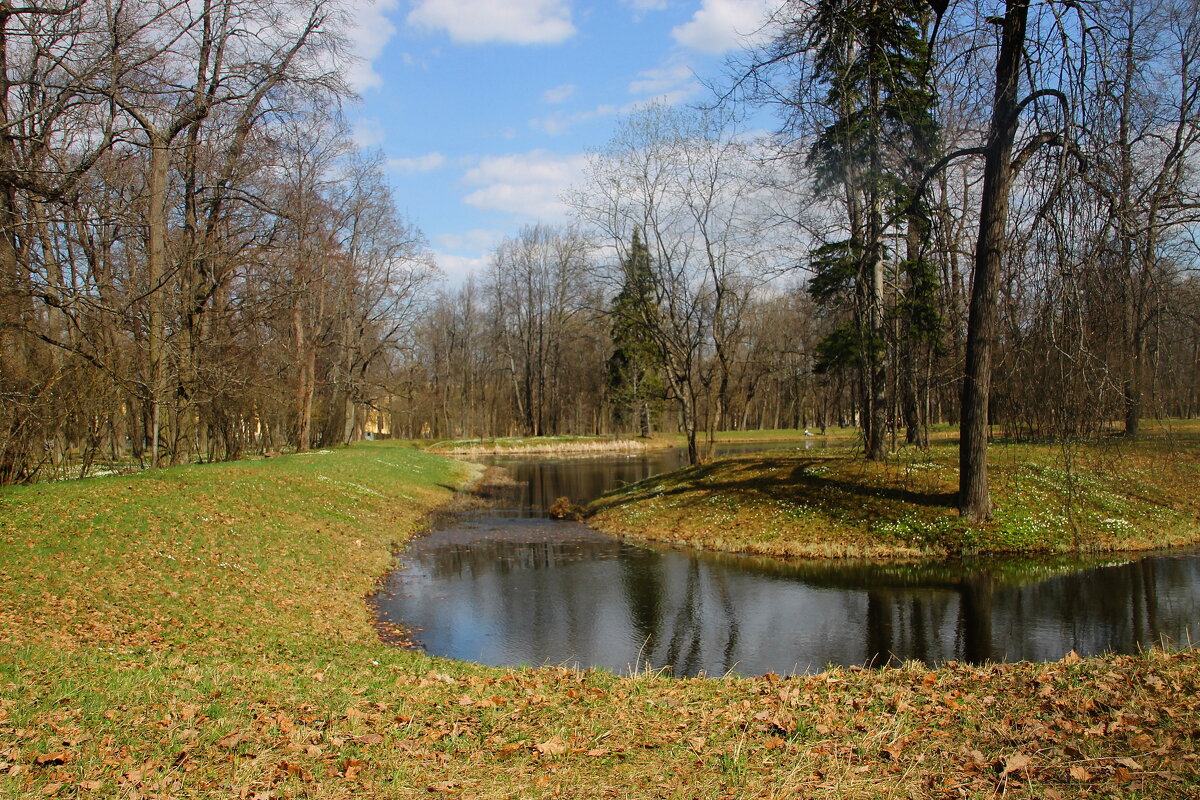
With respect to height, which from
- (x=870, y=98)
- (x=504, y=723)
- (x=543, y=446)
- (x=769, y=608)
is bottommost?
(x=769, y=608)

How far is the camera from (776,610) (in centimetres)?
1170

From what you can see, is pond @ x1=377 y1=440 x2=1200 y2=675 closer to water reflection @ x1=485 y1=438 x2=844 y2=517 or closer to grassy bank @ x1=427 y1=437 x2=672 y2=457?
water reflection @ x1=485 y1=438 x2=844 y2=517

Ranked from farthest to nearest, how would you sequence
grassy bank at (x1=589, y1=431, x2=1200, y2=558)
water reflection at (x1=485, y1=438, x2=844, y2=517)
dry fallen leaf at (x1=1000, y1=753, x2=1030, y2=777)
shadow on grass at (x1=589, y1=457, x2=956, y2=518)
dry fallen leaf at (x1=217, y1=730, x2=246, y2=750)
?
1. water reflection at (x1=485, y1=438, x2=844, y2=517)
2. shadow on grass at (x1=589, y1=457, x2=956, y2=518)
3. grassy bank at (x1=589, y1=431, x2=1200, y2=558)
4. dry fallen leaf at (x1=217, y1=730, x2=246, y2=750)
5. dry fallen leaf at (x1=1000, y1=753, x2=1030, y2=777)

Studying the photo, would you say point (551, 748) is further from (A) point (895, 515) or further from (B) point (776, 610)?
(A) point (895, 515)

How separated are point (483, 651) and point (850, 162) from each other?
8.21 meters

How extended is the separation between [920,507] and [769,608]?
6051 millimetres

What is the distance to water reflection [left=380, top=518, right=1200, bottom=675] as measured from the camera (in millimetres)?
9531

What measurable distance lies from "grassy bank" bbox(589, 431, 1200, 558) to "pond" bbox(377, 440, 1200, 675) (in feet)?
2.55

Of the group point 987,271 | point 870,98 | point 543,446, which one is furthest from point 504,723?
point 543,446

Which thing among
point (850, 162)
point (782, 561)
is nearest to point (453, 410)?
point (782, 561)

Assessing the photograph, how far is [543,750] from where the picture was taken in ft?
15.1

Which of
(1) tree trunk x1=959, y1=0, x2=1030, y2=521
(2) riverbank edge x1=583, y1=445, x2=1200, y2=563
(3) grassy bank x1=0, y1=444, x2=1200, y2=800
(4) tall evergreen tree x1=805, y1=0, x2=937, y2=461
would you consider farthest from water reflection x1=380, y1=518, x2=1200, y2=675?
(4) tall evergreen tree x1=805, y1=0, x2=937, y2=461

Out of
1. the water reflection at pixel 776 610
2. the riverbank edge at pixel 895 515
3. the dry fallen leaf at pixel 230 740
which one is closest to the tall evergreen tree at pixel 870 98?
the water reflection at pixel 776 610

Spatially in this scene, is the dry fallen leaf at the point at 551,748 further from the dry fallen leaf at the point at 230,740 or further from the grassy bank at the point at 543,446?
the grassy bank at the point at 543,446
